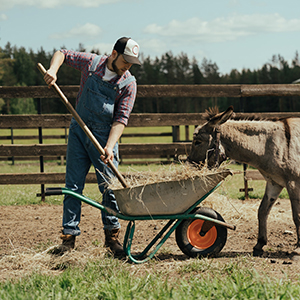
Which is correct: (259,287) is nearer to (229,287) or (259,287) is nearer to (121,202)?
(229,287)

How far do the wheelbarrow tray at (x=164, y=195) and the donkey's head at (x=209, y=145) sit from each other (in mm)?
489

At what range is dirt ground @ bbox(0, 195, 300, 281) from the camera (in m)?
3.91

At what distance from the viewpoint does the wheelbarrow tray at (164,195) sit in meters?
3.75

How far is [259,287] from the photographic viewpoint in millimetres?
2975

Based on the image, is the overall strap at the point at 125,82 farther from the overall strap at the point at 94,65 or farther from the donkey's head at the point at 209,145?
the donkey's head at the point at 209,145

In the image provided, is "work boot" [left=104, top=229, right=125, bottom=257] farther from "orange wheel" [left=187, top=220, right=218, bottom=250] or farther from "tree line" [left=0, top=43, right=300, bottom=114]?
"tree line" [left=0, top=43, right=300, bottom=114]

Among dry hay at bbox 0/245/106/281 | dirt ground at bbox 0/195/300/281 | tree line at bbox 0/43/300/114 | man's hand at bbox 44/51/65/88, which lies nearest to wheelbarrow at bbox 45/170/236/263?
dirt ground at bbox 0/195/300/281

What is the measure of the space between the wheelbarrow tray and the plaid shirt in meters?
0.79

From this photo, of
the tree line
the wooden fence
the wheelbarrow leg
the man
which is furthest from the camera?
the tree line

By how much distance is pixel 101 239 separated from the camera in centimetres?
509

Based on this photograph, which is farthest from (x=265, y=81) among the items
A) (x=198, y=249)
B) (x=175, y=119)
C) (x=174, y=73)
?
(x=198, y=249)

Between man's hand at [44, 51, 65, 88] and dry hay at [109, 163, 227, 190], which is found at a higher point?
man's hand at [44, 51, 65, 88]

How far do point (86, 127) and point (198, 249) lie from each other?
173 centimetres

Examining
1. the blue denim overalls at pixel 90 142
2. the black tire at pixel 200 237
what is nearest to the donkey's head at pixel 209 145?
the black tire at pixel 200 237
